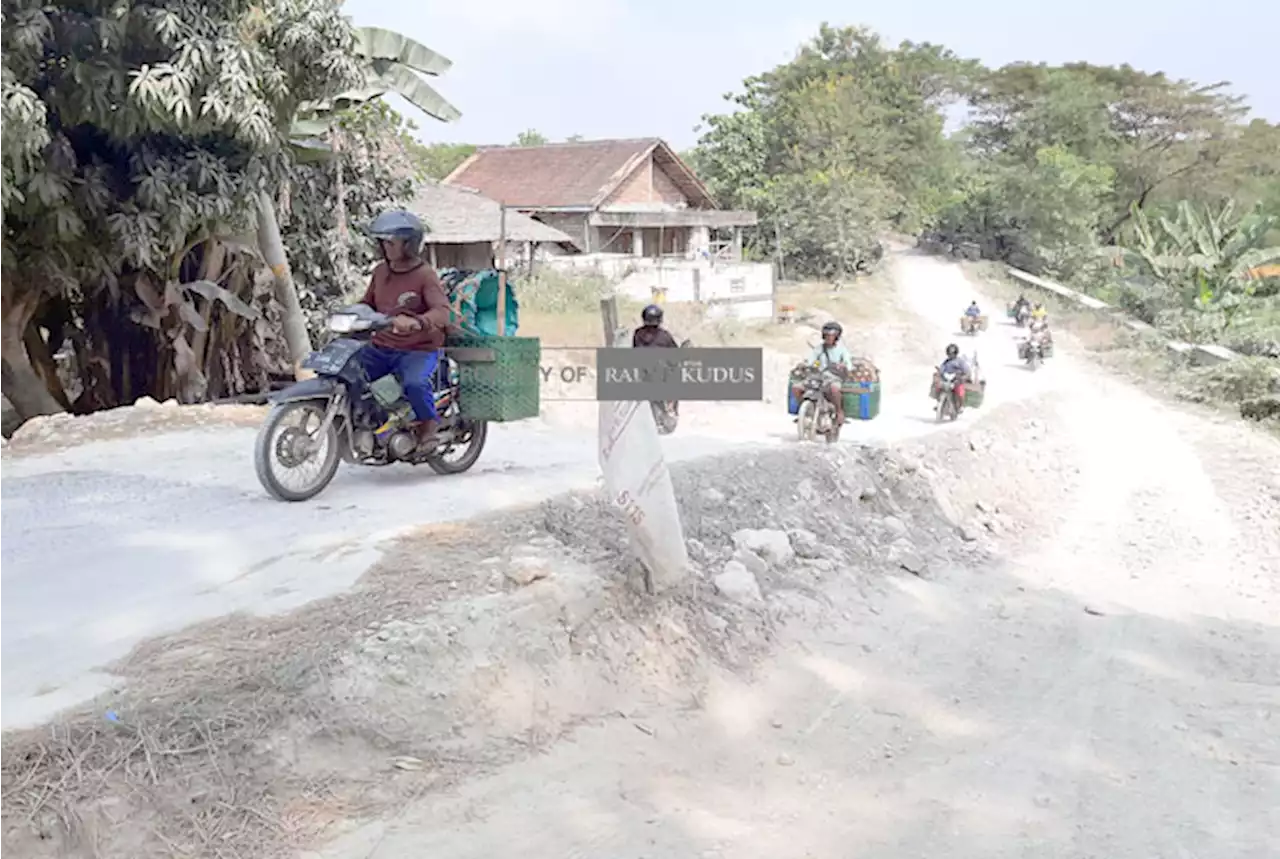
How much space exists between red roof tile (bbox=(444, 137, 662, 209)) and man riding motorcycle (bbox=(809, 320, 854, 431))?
72.9 feet

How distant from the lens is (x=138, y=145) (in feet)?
35.8

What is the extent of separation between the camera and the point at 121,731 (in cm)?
355

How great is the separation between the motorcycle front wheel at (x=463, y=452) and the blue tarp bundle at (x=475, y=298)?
2.20ft

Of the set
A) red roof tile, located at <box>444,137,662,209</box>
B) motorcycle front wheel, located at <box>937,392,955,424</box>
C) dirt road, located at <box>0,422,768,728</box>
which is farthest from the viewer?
red roof tile, located at <box>444,137,662,209</box>

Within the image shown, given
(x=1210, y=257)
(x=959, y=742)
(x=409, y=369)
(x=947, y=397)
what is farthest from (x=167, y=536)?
(x=1210, y=257)

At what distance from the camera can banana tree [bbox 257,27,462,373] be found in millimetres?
12797

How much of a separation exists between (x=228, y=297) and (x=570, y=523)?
8230mm

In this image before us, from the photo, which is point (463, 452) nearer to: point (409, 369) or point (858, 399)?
point (409, 369)

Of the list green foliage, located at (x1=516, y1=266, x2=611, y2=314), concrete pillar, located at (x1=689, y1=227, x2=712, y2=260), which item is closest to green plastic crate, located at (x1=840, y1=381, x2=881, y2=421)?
green foliage, located at (x1=516, y1=266, x2=611, y2=314)

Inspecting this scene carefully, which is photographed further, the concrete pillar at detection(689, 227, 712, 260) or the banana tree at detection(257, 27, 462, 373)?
the concrete pillar at detection(689, 227, 712, 260)

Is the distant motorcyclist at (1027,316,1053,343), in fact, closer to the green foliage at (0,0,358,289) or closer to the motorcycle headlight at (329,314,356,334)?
the green foliage at (0,0,358,289)

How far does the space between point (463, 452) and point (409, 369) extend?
43.9 inches

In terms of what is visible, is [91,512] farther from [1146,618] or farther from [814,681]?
[1146,618]

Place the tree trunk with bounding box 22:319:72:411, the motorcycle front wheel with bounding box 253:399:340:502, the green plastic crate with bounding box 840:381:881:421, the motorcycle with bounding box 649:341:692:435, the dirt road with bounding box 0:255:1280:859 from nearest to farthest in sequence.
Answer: the dirt road with bounding box 0:255:1280:859, the motorcycle front wheel with bounding box 253:399:340:502, the green plastic crate with bounding box 840:381:881:421, the motorcycle with bounding box 649:341:692:435, the tree trunk with bounding box 22:319:72:411
